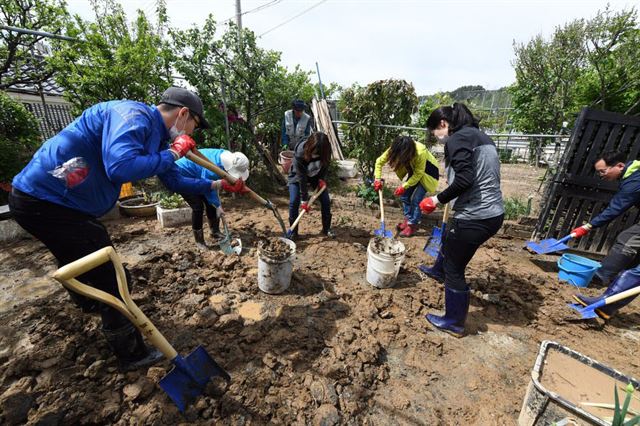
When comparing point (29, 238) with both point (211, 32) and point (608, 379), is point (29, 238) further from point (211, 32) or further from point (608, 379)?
point (608, 379)

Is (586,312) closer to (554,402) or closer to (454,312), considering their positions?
(454,312)

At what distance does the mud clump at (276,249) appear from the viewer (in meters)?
3.16

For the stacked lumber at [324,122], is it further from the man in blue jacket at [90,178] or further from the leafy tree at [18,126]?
the man in blue jacket at [90,178]

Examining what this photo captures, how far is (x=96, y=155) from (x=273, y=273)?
189 centimetres

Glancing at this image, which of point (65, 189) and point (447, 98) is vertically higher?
point (447, 98)

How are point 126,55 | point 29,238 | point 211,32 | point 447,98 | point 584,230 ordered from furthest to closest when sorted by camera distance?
point 447,98, point 211,32, point 126,55, point 29,238, point 584,230

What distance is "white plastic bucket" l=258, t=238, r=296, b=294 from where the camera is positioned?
3.12m

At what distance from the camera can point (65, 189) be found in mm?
1864

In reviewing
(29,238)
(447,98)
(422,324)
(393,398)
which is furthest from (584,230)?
(447,98)

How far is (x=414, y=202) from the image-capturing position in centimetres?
530

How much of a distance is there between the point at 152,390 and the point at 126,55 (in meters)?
6.03

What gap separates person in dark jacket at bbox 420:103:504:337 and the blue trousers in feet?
8.48

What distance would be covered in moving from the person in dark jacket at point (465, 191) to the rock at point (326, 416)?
59.2 inches

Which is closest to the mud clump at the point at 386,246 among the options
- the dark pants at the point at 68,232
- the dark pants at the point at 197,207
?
the dark pants at the point at 197,207
